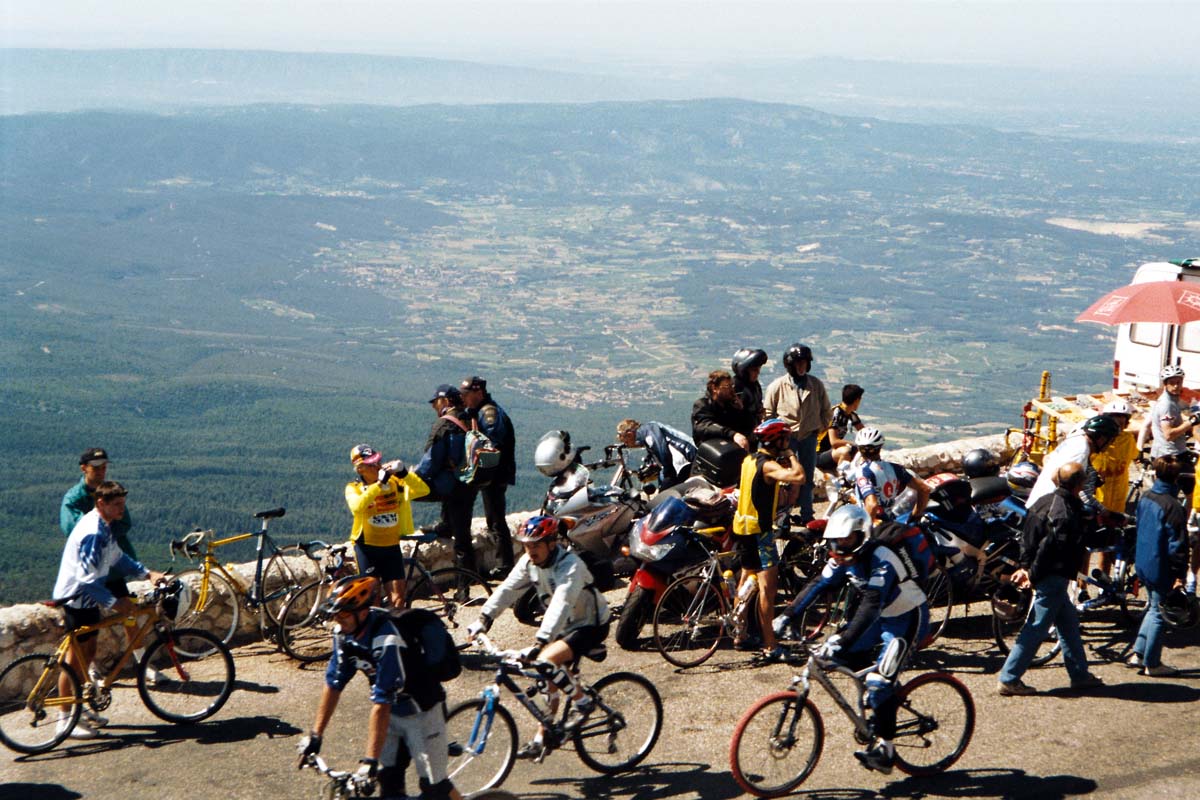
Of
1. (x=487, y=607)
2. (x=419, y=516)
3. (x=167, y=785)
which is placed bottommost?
(x=419, y=516)

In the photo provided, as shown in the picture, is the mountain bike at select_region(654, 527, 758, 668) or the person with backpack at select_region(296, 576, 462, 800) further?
the mountain bike at select_region(654, 527, 758, 668)

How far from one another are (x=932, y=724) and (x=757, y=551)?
2.36 meters

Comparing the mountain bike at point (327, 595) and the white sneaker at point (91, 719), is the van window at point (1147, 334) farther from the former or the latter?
the white sneaker at point (91, 719)

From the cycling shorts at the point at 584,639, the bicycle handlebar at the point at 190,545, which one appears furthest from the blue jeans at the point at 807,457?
the bicycle handlebar at the point at 190,545

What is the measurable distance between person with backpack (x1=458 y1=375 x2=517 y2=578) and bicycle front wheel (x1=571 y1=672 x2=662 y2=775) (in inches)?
145

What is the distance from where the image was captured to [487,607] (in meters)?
7.80

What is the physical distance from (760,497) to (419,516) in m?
82.2

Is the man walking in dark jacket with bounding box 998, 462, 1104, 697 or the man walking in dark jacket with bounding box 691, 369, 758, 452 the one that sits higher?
the man walking in dark jacket with bounding box 691, 369, 758, 452

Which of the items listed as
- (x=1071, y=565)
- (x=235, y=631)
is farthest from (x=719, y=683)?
(x=235, y=631)

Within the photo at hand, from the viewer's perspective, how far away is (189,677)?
912 centimetres

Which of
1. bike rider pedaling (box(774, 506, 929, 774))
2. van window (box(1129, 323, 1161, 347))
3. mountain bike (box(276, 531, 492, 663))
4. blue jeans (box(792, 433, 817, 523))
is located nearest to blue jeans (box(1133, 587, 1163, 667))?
bike rider pedaling (box(774, 506, 929, 774))

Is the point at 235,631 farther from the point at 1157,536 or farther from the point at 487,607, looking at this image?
the point at 1157,536

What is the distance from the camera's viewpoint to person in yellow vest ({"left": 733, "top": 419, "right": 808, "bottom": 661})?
964 centimetres

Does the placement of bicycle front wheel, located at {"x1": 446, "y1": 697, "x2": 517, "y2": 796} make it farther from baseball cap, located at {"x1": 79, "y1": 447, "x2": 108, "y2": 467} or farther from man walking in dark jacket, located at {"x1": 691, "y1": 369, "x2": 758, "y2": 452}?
man walking in dark jacket, located at {"x1": 691, "y1": 369, "x2": 758, "y2": 452}
